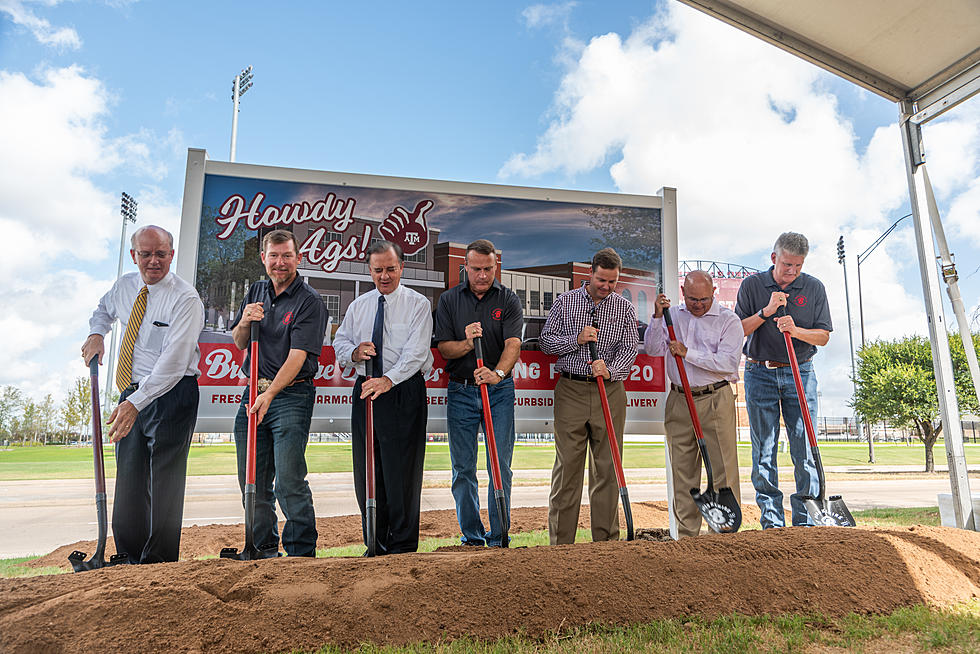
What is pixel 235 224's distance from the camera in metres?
5.54

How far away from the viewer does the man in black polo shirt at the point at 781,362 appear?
5.23 meters

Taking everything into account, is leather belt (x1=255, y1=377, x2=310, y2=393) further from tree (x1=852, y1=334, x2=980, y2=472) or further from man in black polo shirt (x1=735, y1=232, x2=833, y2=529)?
tree (x1=852, y1=334, x2=980, y2=472)

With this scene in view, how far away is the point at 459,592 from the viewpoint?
9.81 ft

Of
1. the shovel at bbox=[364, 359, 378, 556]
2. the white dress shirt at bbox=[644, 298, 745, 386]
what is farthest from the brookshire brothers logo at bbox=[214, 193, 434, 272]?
the white dress shirt at bbox=[644, 298, 745, 386]

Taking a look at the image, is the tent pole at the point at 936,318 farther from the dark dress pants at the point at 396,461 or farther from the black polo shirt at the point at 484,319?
the dark dress pants at the point at 396,461

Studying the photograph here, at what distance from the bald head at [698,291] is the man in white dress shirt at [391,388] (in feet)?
7.75

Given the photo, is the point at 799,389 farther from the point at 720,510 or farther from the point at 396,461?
the point at 396,461

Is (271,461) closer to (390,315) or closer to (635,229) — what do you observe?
(390,315)

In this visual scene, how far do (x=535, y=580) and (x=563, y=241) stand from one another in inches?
154

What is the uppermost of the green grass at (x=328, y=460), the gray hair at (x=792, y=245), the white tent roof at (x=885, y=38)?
the white tent roof at (x=885, y=38)

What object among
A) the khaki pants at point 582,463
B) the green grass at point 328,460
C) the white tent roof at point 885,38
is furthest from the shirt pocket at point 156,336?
the green grass at point 328,460

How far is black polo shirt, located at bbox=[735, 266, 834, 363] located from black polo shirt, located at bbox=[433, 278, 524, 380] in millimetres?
2258

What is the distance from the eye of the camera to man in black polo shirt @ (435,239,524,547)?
482 cm

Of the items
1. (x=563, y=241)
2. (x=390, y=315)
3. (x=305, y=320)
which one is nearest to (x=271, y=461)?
(x=305, y=320)
